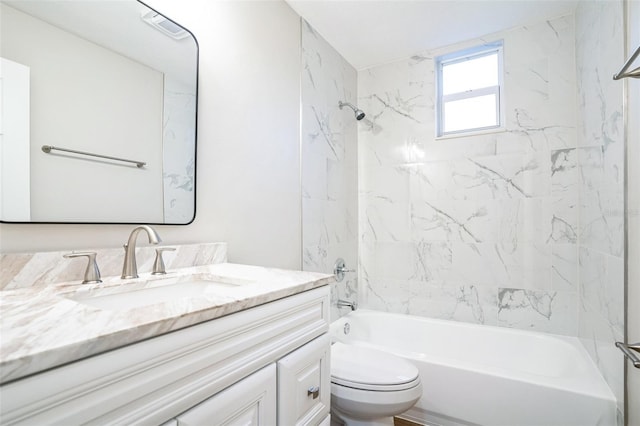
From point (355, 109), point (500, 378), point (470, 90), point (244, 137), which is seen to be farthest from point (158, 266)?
point (470, 90)

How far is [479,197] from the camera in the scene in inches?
89.6

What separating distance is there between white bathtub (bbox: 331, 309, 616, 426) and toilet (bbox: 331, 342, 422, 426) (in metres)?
0.28

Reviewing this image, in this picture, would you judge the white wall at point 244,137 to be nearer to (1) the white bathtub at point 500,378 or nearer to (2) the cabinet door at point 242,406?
(2) the cabinet door at point 242,406

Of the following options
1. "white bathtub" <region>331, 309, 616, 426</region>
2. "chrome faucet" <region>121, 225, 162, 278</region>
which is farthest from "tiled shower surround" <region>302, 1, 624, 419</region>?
"chrome faucet" <region>121, 225, 162, 278</region>

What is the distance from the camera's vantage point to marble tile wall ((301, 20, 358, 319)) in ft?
6.82

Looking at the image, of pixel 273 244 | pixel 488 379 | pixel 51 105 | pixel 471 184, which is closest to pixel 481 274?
pixel 471 184

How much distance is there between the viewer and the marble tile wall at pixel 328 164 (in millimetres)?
2080

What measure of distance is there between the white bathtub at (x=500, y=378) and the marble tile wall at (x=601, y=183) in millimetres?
124

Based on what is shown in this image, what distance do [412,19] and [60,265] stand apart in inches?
91.6

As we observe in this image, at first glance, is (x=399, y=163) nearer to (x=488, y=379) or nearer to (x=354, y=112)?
(x=354, y=112)

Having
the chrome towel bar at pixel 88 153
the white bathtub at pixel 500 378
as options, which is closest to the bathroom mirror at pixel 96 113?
the chrome towel bar at pixel 88 153

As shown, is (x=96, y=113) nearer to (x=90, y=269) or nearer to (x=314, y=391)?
(x=90, y=269)

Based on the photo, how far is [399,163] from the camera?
2.58 m

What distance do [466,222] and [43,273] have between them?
93.8 inches
